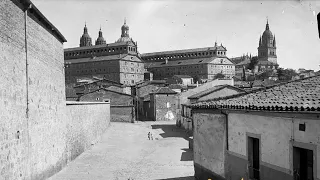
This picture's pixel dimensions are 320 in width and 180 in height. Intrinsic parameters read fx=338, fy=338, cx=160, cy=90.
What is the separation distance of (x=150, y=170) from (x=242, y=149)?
299 inches

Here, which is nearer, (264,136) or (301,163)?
(301,163)

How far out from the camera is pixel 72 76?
10344 centimetres

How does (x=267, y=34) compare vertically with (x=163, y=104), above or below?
above

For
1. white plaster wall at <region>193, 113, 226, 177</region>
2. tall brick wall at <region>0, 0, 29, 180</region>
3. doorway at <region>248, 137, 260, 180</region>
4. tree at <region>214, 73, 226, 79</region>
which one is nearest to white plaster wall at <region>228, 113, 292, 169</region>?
doorway at <region>248, 137, 260, 180</region>

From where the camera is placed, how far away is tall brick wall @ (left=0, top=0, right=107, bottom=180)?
9922mm

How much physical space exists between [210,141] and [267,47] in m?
140

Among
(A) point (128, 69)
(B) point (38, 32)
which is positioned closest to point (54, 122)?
A: (B) point (38, 32)

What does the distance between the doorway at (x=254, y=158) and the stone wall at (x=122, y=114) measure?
1357 inches

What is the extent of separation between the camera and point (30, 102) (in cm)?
1221

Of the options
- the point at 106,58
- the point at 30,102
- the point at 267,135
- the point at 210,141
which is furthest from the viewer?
the point at 106,58

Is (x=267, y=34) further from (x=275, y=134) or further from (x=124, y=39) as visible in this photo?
(x=275, y=134)

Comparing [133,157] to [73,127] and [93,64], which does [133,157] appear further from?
[93,64]

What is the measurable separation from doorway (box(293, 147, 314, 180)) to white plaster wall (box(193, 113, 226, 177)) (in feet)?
10.9

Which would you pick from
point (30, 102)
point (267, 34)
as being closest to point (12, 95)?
point (30, 102)
